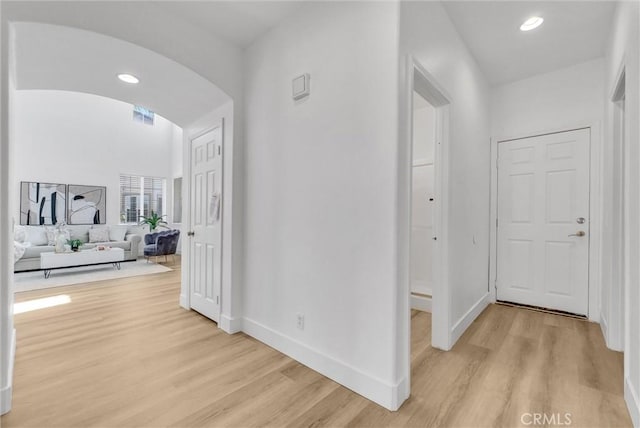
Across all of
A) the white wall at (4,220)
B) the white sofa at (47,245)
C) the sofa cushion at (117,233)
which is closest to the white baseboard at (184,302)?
the white wall at (4,220)

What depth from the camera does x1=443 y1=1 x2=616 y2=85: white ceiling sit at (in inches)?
89.9

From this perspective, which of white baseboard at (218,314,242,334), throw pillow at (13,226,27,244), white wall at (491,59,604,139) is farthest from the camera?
throw pillow at (13,226,27,244)

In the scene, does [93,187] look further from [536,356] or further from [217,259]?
[536,356]

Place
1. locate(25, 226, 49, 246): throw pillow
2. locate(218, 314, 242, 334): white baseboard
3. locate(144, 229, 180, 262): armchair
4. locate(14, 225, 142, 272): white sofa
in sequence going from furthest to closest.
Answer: locate(144, 229, 180, 262): armchair → locate(25, 226, 49, 246): throw pillow → locate(14, 225, 142, 272): white sofa → locate(218, 314, 242, 334): white baseboard

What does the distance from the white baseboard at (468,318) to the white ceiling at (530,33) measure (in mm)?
2627

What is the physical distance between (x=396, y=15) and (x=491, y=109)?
8.84 ft

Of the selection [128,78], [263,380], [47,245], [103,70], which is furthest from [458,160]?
[47,245]

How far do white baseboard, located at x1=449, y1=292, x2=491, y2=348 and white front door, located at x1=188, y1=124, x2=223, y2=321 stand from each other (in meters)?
2.22

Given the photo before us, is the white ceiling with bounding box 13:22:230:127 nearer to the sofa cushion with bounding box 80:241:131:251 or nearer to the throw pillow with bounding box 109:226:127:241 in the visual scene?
the sofa cushion with bounding box 80:241:131:251

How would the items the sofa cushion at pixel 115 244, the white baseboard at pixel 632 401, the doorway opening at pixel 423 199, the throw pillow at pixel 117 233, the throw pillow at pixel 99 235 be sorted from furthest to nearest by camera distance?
the throw pillow at pixel 117 233, the throw pillow at pixel 99 235, the sofa cushion at pixel 115 244, the doorway opening at pixel 423 199, the white baseboard at pixel 632 401

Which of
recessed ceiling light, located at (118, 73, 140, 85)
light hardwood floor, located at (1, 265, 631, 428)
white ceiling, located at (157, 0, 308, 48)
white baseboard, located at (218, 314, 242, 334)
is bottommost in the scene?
light hardwood floor, located at (1, 265, 631, 428)

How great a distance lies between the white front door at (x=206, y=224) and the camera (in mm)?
2918

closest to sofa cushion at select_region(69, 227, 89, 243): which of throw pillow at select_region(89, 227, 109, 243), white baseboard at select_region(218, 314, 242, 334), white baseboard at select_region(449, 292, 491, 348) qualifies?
throw pillow at select_region(89, 227, 109, 243)

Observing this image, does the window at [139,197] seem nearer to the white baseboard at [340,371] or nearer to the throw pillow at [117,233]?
the throw pillow at [117,233]
